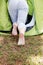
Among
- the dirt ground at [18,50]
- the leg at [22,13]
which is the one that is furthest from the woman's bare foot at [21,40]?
the leg at [22,13]

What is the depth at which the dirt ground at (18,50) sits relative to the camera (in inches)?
51.7

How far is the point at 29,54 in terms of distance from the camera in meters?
1.38

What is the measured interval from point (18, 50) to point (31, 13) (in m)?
0.51

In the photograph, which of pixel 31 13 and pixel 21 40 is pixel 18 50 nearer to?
pixel 21 40

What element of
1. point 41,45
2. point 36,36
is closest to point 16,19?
point 36,36

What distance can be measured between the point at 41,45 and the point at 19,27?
9.9 inches

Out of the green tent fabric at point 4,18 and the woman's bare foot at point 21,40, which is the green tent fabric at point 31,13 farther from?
the woman's bare foot at point 21,40

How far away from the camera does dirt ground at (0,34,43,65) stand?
131 centimetres

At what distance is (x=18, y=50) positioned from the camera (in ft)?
4.68

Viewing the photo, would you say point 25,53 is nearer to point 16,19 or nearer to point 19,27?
point 19,27

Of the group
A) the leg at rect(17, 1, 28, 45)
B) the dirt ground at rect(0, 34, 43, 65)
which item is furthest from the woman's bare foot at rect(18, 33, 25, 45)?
the leg at rect(17, 1, 28, 45)

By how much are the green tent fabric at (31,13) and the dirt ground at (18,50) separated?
0.09 m

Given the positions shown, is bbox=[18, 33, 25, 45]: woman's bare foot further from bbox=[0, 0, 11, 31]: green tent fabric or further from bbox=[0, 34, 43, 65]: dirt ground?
bbox=[0, 0, 11, 31]: green tent fabric

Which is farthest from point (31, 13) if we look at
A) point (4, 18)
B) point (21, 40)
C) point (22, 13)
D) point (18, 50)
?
point (18, 50)
